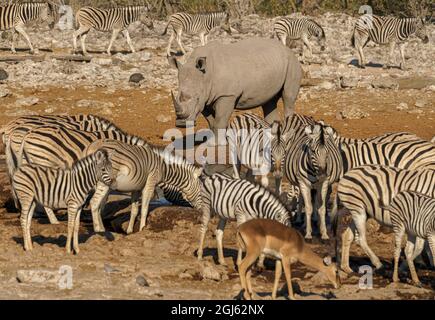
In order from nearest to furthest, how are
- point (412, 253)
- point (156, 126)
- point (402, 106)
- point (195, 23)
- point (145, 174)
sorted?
point (412, 253), point (145, 174), point (156, 126), point (402, 106), point (195, 23)

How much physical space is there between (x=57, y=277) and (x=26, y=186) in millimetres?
1874

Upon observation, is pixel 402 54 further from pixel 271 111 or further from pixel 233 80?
pixel 233 80

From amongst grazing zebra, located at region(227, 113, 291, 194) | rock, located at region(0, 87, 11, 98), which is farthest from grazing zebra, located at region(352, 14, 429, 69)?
grazing zebra, located at region(227, 113, 291, 194)

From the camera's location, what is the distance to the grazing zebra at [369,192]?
40.8 ft

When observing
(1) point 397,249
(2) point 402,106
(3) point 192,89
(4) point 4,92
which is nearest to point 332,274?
(1) point 397,249

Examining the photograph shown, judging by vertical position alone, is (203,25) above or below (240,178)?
below

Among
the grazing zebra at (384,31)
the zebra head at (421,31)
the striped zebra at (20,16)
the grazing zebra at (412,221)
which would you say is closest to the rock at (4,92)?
the striped zebra at (20,16)

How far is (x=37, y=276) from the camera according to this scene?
37.5 ft

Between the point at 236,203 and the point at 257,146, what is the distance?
277cm
